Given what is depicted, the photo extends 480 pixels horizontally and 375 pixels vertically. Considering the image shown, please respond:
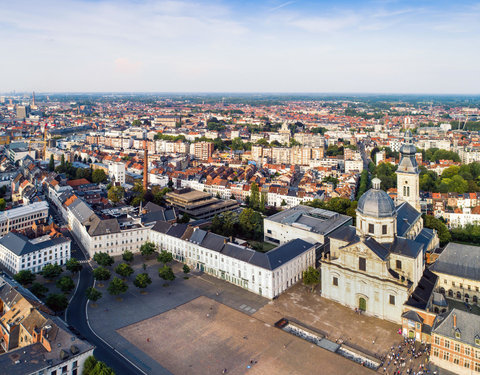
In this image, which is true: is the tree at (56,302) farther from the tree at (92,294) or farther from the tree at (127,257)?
the tree at (127,257)

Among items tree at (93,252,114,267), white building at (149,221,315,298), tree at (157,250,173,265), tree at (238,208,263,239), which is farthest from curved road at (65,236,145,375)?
tree at (238,208,263,239)

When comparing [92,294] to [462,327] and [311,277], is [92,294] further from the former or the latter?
[462,327]

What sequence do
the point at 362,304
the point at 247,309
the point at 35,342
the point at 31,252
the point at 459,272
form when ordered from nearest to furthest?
1. the point at 35,342
2. the point at 362,304
3. the point at 247,309
4. the point at 459,272
5. the point at 31,252

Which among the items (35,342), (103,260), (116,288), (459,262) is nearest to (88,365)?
(35,342)

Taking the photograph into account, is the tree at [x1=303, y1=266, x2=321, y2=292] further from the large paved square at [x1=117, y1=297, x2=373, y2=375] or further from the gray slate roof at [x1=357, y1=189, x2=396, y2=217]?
the gray slate roof at [x1=357, y1=189, x2=396, y2=217]

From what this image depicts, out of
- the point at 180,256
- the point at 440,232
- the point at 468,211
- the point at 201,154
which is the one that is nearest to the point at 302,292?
the point at 180,256

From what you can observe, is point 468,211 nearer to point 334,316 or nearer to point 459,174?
point 459,174
